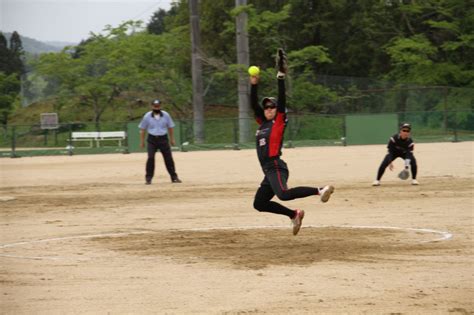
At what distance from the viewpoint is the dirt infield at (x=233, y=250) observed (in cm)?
848

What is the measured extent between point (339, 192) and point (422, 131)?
23.4 meters

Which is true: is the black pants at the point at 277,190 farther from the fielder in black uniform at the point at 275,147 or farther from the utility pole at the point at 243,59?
the utility pole at the point at 243,59

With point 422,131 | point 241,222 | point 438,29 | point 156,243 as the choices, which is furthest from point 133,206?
point 438,29

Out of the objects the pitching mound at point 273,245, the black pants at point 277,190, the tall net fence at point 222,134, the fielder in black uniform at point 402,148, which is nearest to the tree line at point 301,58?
the tall net fence at point 222,134

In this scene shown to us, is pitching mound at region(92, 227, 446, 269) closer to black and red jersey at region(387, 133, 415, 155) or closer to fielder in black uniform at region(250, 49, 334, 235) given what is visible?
fielder in black uniform at region(250, 49, 334, 235)

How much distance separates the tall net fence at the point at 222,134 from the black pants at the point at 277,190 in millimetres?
28652

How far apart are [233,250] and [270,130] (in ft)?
5.13

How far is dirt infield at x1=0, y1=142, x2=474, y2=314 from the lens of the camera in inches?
334

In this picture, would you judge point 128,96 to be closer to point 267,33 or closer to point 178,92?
point 178,92

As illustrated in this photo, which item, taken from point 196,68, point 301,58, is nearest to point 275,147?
point 196,68

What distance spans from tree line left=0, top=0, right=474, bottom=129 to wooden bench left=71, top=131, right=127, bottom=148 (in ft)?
25.7

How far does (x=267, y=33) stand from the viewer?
175 feet

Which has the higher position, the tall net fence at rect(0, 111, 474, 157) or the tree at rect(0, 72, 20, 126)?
the tree at rect(0, 72, 20, 126)

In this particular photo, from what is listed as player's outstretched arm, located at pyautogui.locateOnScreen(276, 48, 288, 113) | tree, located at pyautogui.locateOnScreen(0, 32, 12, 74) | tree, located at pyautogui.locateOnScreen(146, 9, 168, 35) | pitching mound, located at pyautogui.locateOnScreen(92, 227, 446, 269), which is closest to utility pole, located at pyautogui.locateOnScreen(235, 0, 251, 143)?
tree, located at pyautogui.locateOnScreen(0, 32, 12, 74)
